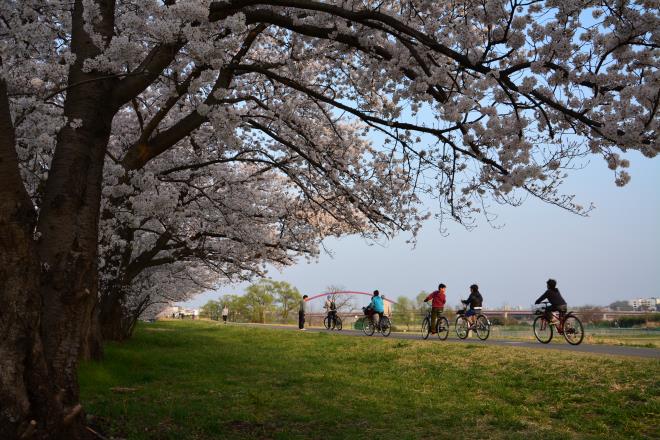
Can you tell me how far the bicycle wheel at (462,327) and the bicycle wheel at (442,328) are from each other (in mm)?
352

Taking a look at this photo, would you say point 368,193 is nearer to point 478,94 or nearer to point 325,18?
point 325,18

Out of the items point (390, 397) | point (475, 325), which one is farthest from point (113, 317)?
point (390, 397)

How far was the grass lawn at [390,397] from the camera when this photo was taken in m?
6.76

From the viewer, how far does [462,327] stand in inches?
709

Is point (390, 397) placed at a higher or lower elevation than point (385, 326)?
lower

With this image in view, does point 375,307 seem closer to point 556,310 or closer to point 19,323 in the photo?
point 556,310

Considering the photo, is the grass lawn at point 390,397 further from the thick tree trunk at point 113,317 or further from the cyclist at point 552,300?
the thick tree trunk at point 113,317

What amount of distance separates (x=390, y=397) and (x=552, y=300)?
6966mm

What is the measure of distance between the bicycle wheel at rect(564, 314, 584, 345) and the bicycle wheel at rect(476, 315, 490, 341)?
3427 mm

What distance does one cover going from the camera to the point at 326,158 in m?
9.93

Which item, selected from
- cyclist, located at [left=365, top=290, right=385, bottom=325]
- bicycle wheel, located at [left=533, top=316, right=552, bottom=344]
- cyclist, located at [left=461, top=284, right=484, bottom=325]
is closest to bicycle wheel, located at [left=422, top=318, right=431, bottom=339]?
cyclist, located at [left=461, top=284, right=484, bottom=325]

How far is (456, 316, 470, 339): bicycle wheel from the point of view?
17797 mm

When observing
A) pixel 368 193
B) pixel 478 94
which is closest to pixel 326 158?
pixel 368 193

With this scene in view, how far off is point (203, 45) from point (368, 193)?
5349 mm
